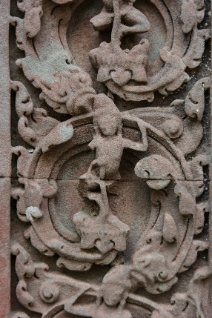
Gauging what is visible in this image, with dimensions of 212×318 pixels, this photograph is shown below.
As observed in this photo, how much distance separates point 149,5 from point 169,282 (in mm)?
1107

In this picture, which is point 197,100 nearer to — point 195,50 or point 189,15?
point 195,50

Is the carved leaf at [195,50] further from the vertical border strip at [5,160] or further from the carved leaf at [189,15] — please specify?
the vertical border strip at [5,160]

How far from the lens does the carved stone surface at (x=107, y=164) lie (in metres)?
2.87

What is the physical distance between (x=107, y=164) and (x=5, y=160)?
392mm

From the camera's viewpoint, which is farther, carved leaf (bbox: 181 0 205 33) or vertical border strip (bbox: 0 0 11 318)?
carved leaf (bbox: 181 0 205 33)

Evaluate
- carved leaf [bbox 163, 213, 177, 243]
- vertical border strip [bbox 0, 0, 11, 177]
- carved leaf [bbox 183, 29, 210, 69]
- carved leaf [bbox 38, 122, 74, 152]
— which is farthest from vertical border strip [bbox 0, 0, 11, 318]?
carved leaf [bbox 183, 29, 210, 69]

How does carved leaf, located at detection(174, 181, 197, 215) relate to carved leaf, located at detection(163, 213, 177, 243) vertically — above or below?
above

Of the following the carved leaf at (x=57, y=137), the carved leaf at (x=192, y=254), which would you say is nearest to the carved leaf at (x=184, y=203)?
the carved leaf at (x=192, y=254)

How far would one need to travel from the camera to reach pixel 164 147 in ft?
9.61

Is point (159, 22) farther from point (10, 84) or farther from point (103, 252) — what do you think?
point (103, 252)

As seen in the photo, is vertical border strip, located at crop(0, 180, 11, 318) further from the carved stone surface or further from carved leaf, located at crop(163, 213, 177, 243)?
carved leaf, located at crop(163, 213, 177, 243)

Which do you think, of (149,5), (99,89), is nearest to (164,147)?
(99,89)

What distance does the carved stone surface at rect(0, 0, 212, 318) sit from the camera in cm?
287

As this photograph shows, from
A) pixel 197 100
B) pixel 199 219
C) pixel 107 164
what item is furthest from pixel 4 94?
pixel 199 219
